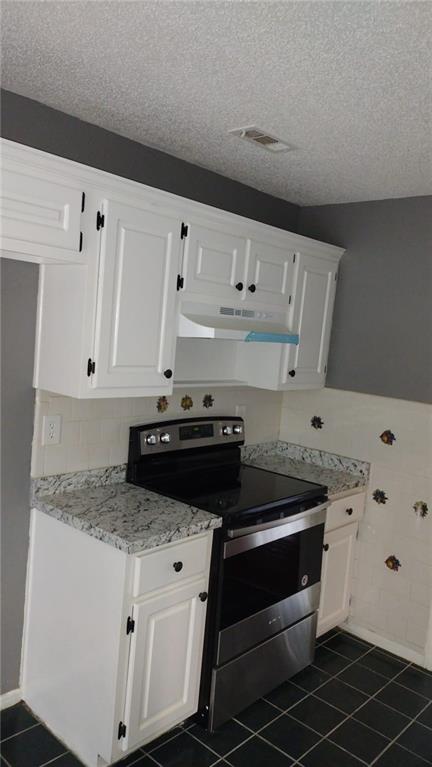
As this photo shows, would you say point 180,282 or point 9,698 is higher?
point 180,282

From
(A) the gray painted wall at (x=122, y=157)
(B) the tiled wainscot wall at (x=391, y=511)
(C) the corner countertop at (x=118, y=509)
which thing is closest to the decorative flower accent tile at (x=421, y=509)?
(B) the tiled wainscot wall at (x=391, y=511)

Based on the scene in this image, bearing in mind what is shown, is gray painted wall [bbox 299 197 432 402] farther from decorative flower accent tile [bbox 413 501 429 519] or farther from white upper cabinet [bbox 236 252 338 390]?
decorative flower accent tile [bbox 413 501 429 519]

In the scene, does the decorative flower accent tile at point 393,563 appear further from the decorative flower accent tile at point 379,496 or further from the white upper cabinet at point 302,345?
the white upper cabinet at point 302,345

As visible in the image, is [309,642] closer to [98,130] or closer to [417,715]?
[417,715]

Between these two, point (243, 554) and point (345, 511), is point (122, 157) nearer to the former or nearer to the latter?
point (243, 554)

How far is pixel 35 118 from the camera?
224cm

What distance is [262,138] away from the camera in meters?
2.36

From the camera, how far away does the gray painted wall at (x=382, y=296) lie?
3062mm

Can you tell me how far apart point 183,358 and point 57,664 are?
4.78ft

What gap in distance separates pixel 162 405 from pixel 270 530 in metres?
0.79

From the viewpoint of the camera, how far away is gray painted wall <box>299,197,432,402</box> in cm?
306

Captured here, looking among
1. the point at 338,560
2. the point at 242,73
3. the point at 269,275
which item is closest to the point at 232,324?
the point at 269,275

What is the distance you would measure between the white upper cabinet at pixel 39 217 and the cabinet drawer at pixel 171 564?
1089 mm

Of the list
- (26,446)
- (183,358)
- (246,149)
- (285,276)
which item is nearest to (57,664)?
(26,446)
